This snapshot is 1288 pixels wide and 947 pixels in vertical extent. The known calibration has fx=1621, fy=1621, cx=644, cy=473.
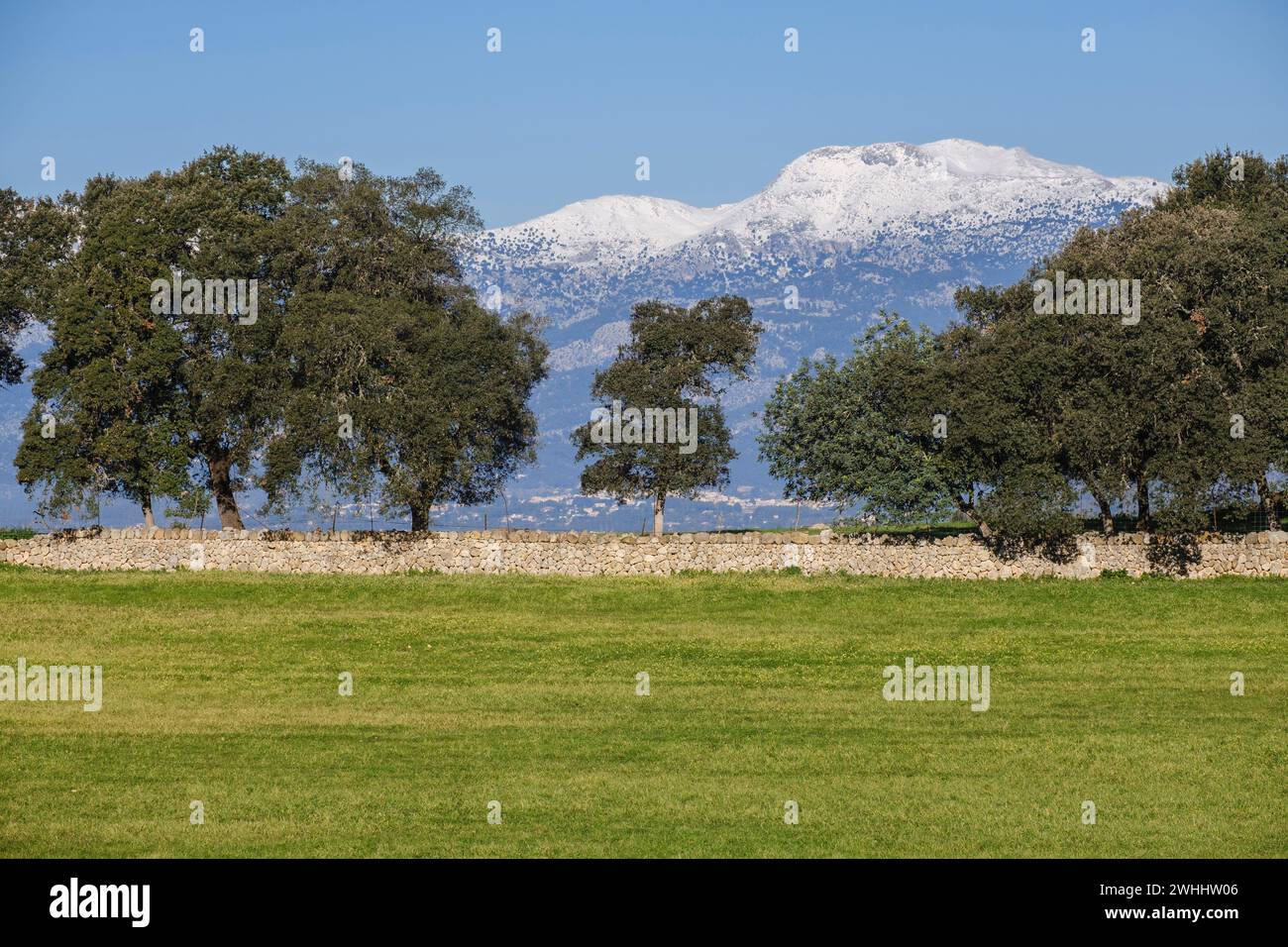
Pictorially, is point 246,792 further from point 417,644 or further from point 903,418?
point 903,418

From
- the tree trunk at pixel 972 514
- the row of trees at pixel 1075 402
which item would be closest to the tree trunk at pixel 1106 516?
the row of trees at pixel 1075 402

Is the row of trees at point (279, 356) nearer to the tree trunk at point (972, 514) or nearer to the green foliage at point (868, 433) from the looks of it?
the green foliage at point (868, 433)

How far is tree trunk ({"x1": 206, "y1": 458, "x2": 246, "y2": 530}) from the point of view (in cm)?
6475

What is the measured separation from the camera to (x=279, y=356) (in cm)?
6147

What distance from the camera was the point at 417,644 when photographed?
1726 inches

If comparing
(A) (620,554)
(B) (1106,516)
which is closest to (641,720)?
(A) (620,554)

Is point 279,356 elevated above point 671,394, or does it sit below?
above

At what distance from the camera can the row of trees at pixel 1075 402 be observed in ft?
175

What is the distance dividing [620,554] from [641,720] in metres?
22.4

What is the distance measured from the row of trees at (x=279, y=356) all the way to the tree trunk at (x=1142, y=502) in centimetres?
2400

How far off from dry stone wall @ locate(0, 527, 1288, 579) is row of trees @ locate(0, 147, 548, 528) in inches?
80.9

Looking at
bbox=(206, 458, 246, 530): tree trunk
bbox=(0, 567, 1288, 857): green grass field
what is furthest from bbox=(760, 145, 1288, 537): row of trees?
bbox=(206, 458, 246, 530): tree trunk
